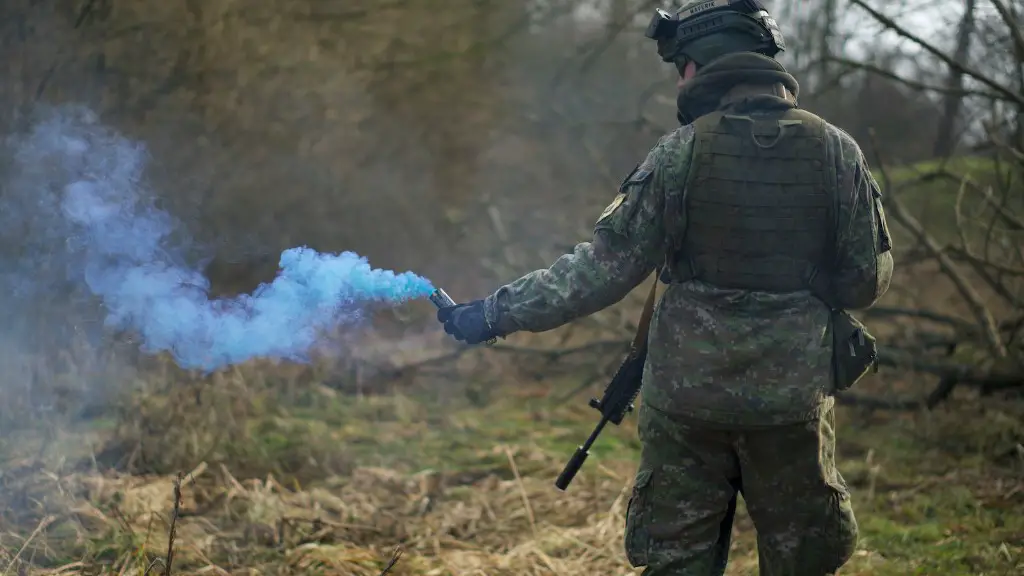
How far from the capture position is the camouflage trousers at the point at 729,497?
2814 millimetres

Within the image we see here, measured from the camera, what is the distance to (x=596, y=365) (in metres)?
7.84

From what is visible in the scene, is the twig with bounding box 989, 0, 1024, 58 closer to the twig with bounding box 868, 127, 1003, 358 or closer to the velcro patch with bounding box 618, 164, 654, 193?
the twig with bounding box 868, 127, 1003, 358

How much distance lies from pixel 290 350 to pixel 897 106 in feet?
34.3

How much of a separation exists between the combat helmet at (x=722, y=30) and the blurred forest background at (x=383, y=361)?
1912 mm

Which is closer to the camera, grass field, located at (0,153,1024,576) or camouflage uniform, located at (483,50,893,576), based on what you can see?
camouflage uniform, located at (483,50,893,576)

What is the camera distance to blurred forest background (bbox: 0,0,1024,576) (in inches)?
178

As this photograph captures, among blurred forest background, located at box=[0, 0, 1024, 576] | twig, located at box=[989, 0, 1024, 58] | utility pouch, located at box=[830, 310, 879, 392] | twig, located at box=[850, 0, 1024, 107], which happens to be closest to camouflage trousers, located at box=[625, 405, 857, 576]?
utility pouch, located at box=[830, 310, 879, 392]

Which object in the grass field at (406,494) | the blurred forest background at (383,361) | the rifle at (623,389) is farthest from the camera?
the blurred forest background at (383,361)

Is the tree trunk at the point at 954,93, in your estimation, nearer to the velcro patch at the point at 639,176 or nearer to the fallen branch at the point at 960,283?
the fallen branch at the point at 960,283

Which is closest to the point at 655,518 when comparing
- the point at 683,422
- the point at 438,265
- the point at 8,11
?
the point at 683,422

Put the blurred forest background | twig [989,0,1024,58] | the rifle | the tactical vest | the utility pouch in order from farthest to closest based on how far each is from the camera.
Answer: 1. twig [989,0,1024,58]
2. the blurred forest background
3. the rifle
4. the utility pouch
5. the tactical vest

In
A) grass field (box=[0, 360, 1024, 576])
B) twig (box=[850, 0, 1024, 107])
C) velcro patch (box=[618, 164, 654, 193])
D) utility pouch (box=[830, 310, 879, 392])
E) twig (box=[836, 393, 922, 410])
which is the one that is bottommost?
grass field (box=[0, 360, 1024, 576])

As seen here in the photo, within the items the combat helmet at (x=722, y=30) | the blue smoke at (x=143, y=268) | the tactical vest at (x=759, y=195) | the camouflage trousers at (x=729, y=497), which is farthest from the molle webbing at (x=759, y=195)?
the blue smoke at (x=143, y=268)

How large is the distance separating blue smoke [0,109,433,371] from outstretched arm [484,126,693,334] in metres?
0.51
